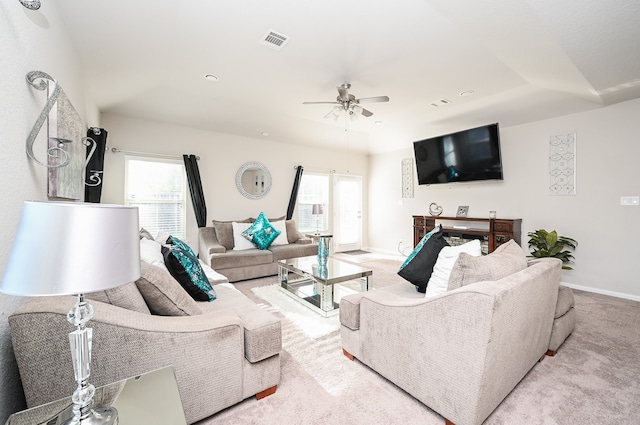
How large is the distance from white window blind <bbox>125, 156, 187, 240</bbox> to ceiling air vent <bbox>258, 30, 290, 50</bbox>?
2.96 m

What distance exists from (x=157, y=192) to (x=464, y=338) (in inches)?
190

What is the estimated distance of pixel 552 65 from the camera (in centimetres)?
260

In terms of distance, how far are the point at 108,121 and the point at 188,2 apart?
3083 millimetres

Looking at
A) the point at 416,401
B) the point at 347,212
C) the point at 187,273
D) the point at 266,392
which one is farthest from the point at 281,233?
the point at 416,401

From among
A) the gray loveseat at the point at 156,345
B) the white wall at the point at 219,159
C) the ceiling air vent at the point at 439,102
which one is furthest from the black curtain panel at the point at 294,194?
the gray loveseat at the point at 156,345

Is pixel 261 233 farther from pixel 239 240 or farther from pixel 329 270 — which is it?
pixel 329 270

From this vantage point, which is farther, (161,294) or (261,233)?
(261,233)

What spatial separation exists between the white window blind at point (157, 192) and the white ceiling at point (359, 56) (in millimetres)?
806

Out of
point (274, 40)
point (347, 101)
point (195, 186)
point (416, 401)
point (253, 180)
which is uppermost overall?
point (274, 40)

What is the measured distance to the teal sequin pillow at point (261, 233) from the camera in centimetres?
455

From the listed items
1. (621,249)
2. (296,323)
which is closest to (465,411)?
(296,323)

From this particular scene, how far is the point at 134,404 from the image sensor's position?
95 cm

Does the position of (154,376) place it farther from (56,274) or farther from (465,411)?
(465,411)

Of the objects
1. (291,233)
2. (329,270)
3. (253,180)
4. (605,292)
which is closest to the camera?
(329,270)
